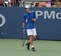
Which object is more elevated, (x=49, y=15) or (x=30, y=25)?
(x=30, y=25)

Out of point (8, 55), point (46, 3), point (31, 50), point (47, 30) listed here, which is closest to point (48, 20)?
point (47, 30)

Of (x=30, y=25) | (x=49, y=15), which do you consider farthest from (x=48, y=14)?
(x=30, y=25)

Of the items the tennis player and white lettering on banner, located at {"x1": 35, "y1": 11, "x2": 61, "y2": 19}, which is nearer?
the tennis player

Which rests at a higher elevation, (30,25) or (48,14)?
(30,25)

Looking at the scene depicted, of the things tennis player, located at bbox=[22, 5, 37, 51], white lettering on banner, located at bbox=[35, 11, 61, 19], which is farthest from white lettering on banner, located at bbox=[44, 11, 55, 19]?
tennis player, located at bbox=[22, 5, 37, 51]

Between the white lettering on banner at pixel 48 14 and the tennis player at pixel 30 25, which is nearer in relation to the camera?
the tennis player at pixel 30 25

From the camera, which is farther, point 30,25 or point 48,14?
point 48,14

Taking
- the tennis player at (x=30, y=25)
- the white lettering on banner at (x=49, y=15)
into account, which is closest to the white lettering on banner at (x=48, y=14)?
the white lettering on banner at (x=49, y=15)

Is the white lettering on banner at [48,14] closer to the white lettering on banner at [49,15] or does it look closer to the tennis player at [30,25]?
the white lettering on banner at [49,15]

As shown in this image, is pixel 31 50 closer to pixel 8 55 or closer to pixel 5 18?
pixel 8 55

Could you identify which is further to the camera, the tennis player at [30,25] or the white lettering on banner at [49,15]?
the white lettering on banner at [49,15]

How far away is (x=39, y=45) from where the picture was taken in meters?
14.5

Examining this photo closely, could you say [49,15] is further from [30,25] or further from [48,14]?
[30,25]

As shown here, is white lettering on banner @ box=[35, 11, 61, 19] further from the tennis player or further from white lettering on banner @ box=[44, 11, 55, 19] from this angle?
the tennis player
